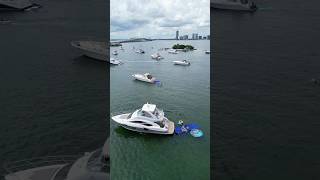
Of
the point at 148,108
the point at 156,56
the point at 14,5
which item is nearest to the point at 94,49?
the point at 156,56

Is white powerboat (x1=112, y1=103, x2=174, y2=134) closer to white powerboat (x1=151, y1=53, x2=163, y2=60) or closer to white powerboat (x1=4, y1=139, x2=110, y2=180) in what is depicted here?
white powerboat (x1=4, y1=139, x2=110, y2=180)

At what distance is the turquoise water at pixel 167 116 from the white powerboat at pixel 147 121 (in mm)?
128

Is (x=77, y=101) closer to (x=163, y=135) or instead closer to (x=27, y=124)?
(x=27, y=124)

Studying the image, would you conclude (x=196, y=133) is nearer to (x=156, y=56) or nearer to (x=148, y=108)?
(x=148, y=108)

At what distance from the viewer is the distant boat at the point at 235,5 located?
16.7 m

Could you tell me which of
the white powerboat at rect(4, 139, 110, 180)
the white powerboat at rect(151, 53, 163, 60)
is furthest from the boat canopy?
the white powerboat at rect(151, 53, 163, 60)

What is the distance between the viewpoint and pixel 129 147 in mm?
7770

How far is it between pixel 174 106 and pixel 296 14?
35.0 ft

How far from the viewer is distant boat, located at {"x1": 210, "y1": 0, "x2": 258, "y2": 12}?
16702 mm

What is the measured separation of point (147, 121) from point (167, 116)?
0.51 metres

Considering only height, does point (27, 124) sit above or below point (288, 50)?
below

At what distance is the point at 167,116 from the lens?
888cm

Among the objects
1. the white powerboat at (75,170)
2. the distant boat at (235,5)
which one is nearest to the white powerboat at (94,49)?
the distant boat at (235,5)

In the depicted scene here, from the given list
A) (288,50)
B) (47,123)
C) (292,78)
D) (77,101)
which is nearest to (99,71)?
(77,101)
